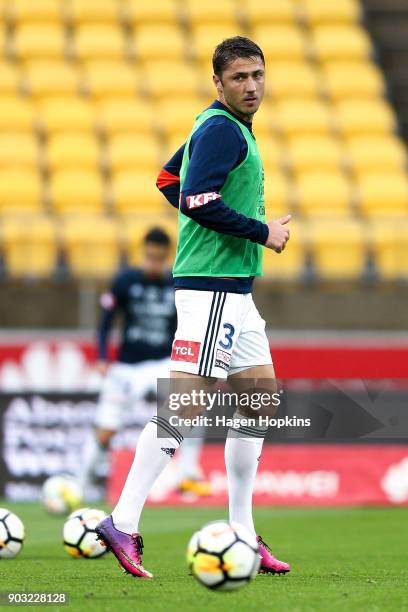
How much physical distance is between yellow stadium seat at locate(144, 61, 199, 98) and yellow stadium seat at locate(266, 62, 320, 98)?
45.5 inches

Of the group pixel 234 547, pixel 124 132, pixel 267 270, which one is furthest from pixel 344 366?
pixel 234 547

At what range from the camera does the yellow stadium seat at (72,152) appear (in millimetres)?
17234

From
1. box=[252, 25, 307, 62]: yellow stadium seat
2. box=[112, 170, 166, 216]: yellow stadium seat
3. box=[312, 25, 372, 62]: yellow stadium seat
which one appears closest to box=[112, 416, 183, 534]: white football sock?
box=[112, 170, 166, 216]: yellow stadium seat

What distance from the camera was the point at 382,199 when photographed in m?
17.2

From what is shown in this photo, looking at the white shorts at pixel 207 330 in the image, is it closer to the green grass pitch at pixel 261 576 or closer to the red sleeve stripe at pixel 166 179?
the red sleeve stripe at pixel 166 179

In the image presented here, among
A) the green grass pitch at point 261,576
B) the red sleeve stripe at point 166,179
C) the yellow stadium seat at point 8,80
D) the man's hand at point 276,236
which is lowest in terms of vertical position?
the green grass pitch at point 261,576

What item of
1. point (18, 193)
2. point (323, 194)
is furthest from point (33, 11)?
point (323, 194)

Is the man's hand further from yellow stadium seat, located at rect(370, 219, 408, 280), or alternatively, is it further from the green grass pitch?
yellow stadium seat, located at rect(370, 219, 408, 280)

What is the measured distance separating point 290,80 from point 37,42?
3919 mm

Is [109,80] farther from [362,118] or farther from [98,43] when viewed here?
[362,118]

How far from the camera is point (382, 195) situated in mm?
17297

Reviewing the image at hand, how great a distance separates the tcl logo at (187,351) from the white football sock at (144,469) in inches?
10.7

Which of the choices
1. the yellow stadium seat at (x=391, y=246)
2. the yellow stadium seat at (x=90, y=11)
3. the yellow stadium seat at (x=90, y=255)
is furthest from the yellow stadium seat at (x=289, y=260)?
the yellow stadium seat at (x=90, y=11)

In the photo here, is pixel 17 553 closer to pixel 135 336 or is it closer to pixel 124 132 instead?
pixel 135 336
